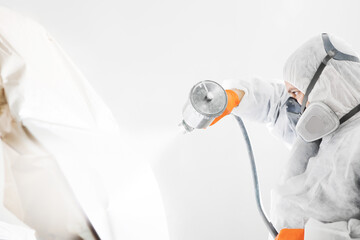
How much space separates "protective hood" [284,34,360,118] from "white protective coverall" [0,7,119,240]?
0.62m

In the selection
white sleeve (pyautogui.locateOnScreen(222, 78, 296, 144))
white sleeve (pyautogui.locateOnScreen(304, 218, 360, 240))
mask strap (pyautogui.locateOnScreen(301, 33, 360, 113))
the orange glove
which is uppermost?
mask strap (pyautogui.locateOnScreen(301, 33, 360, 113))

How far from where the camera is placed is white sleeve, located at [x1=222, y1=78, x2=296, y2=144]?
1.05m

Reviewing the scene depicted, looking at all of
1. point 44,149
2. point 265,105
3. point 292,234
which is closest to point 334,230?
point 292,234

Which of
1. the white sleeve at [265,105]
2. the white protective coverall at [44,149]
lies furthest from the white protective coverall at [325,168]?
the white protective coverall at [44,149]

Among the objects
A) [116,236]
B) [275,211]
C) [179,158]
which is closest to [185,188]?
[179,158]

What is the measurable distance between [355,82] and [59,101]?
2.61 ft

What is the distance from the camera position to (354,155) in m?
0.68

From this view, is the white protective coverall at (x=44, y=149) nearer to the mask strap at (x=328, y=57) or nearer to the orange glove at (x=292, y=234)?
the orange glove at (x=292, y=234)

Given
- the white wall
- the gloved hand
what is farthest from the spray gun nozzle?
the white wall

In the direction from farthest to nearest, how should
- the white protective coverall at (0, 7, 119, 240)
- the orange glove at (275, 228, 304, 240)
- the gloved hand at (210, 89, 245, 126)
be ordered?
the gloved hand at (210, 89, 245, 126)
the orange glove at (275, 228, 304, 240)
the white protective coverall at (0, 7, 119, 240)

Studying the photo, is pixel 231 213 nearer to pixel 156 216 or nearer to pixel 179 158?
pixel 179 158

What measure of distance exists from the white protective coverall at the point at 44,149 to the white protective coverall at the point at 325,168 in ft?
1.73

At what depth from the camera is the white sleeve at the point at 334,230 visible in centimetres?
62

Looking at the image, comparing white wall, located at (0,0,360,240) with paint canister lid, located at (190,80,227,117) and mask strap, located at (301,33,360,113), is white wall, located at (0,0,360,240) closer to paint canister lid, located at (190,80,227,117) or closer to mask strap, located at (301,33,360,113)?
paint canister lid, located at (190,80,227,117)
